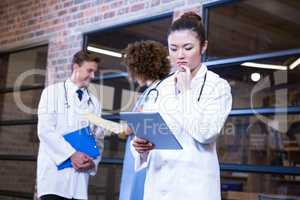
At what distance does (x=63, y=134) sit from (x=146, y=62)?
3.38 ft

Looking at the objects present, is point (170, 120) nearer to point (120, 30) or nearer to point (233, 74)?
point (233, 74)

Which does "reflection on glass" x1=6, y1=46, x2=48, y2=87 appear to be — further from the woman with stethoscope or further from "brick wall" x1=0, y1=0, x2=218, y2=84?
the woman with stethoscope

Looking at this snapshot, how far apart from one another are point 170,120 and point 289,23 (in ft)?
6.68

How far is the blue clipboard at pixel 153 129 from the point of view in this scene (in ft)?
5.98

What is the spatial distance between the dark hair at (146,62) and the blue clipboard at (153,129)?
21.2 inches

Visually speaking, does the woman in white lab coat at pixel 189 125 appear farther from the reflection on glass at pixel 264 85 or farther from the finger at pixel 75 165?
the reflection on glass at pixel 264 85

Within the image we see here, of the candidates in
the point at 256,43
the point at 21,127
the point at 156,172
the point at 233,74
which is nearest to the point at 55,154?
the point at 156,172

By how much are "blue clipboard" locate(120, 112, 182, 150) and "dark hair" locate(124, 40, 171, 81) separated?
1.77 ft

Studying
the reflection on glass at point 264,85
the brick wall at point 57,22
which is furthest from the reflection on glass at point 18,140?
the reflection on glass at point 264,85

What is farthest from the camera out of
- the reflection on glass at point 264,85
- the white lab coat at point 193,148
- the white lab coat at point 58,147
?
the reflection on glass at point 264,85

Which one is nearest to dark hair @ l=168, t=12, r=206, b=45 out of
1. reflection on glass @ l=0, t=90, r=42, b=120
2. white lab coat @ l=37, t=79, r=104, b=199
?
white lab coat @ l=37, t=79, r=104, b=199

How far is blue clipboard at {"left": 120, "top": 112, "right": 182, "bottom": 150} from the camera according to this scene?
5.98ft

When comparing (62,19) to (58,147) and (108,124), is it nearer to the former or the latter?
(58,147)

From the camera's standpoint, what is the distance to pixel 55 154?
3.09 meters
